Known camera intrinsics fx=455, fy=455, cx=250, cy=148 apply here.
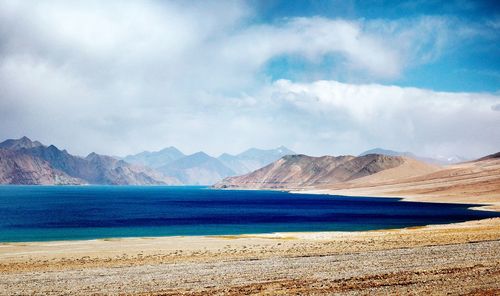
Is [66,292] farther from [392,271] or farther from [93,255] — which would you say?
[93,255]

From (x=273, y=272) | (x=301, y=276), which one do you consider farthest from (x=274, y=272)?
(x=301, y=276)

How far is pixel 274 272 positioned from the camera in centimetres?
2922

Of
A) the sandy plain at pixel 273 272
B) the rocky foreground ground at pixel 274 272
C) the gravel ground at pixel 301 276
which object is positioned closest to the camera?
the gravel ground at pixel 301 276

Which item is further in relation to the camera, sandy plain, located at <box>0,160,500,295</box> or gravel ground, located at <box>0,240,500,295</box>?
sandy plain, located at <box>0,160,500,295</box>

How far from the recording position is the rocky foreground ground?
76.2 ft

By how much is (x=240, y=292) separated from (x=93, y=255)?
2836 centimetres

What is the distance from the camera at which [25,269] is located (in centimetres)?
3622

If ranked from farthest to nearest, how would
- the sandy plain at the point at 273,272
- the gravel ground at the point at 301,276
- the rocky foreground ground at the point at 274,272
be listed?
the rocky foreground ground at the point at 274,272
the sandy plain at the point at 273,272
the gravel ground at the point at 301,276

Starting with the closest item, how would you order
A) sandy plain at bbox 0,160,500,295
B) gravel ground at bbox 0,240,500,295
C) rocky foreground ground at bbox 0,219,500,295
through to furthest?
gravel ground at bbox 0,240,500,295 → sandy plain at bbox 0,160,500,295 → rocky foreground ground at bbox 0,219,500,295

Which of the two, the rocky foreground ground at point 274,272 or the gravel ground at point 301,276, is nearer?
the gravel ground at point 301,276

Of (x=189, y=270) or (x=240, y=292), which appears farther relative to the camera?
(x=189, y=270)

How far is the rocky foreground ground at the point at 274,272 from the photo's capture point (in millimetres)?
23227

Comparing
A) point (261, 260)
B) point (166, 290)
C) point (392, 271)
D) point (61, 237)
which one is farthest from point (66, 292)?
point (61, 237)

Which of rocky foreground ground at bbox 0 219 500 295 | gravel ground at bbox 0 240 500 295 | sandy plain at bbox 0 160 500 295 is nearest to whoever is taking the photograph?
gravel ground at bbox 0 240 500 295
